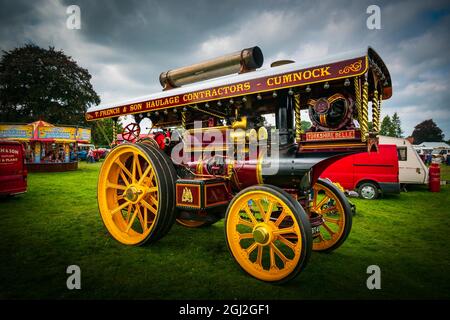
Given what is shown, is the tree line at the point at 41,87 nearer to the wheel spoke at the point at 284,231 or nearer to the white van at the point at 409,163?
the white van at the point at 409,163

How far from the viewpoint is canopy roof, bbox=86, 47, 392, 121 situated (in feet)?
8.71

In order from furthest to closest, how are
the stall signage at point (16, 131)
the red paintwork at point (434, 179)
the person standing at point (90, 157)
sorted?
the person standing at point (90, 157)
the stall signage at point (16, 131)
the red paintwork at point (434, 179)

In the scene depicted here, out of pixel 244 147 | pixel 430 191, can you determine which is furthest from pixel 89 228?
pixel 430 191

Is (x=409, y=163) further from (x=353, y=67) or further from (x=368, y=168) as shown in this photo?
(x=353, y=67)

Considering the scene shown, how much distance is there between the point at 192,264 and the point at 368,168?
301 inches

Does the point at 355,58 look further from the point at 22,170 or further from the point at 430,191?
the point at 430,191

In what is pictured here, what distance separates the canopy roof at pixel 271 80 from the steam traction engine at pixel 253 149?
1cm

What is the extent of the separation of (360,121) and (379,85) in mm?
1053

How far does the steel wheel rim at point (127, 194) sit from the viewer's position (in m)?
4.10

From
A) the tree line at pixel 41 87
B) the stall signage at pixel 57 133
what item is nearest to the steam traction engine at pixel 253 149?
the stall signage at pixel 57 133

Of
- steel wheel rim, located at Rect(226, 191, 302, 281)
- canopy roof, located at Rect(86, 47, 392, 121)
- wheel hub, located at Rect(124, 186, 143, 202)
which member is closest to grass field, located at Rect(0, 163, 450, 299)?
steel wheel rim, located at Rect(226, 191, 302, 281)

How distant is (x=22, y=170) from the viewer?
8164mm

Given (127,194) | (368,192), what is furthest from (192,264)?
(368,192)

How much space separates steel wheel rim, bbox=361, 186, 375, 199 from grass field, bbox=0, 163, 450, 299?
3.05 m
